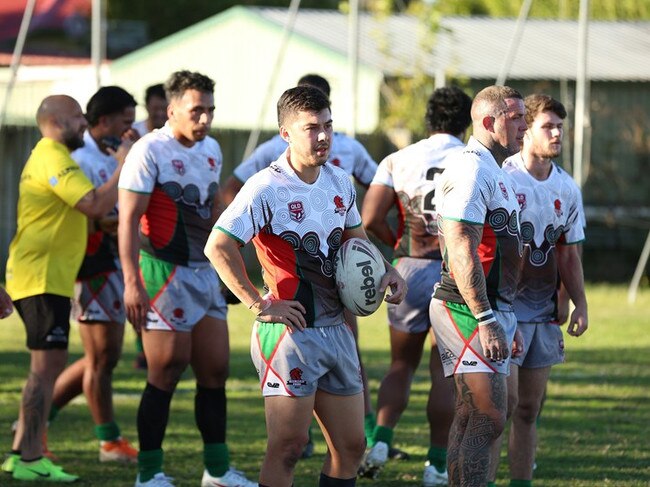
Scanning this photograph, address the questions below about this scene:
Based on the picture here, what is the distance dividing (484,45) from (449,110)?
22.2 meters

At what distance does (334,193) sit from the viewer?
635 centimetres

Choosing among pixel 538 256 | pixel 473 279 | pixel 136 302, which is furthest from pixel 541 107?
pixel 136 302

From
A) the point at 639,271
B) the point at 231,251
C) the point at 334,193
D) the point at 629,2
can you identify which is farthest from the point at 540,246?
the point at 629,2

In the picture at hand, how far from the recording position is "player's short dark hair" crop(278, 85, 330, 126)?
6.18 meters

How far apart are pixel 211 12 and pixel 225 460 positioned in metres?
41.9

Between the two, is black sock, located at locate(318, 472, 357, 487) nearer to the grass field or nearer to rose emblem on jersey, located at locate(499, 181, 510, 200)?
rose emblem on jersey, located at locate(499, 181, 510, 200)

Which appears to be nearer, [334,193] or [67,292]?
[334,193]

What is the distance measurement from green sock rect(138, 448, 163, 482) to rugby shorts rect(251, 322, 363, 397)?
1.80 metres

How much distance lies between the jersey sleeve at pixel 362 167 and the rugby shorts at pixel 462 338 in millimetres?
2912

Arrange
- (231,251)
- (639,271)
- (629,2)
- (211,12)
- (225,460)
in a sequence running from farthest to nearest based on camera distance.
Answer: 1. (211,12)
2. (629,2)
3. (639,271)
4. (225,460)
5. (231,251)

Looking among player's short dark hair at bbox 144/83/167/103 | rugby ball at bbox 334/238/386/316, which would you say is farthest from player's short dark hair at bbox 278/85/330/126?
player's short dark hair at bbox 144/83/167/103

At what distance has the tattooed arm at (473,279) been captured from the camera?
6449 millimetres

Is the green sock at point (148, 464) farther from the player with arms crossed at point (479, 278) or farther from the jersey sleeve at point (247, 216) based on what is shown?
the jersey sleeve at point (247, 216)

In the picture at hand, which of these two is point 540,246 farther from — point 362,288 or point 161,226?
point 161,226
